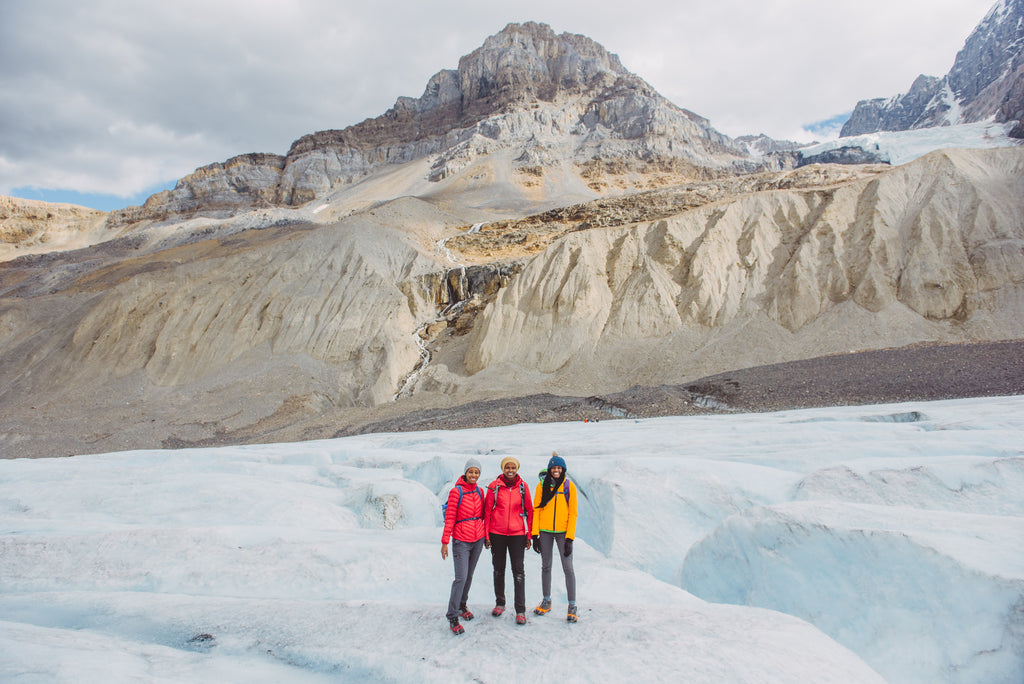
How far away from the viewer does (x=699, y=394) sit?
2039 cm

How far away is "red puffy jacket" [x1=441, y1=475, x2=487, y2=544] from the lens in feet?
15.6

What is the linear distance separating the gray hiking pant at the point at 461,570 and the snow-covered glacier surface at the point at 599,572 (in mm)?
262

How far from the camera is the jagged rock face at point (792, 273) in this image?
25.6 m

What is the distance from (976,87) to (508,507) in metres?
156

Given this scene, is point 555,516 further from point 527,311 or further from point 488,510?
point 527,311

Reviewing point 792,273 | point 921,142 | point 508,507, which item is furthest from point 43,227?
point 921,142

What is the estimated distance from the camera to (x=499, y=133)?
10256 centimetres

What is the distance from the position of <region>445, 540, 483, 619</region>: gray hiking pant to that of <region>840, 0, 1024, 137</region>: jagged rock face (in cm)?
11212

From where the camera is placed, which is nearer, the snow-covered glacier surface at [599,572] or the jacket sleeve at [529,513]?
the snow-covered glacier surface at [599,572]

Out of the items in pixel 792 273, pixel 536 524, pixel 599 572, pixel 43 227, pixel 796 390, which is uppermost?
pixel 43 227

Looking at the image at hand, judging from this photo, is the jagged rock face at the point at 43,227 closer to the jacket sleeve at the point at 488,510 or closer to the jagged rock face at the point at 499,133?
the jagged rock face at the point at 499,133

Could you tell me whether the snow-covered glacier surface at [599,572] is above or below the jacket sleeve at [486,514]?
below

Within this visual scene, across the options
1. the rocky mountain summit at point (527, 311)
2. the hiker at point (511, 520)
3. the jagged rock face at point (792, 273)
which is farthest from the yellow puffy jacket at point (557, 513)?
the jagged rock face at point (792, 273)

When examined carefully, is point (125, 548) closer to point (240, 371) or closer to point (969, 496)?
point (969, 496)
